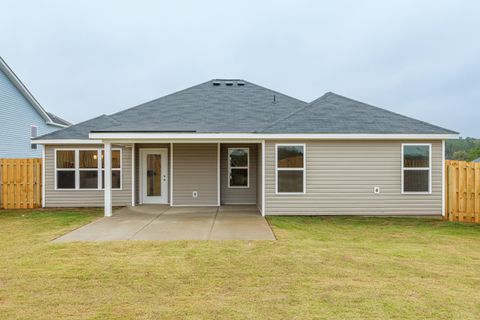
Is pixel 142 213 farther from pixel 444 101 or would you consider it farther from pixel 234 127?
pixel 444 101

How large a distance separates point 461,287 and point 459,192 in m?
6.74

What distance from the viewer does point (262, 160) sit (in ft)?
36.1

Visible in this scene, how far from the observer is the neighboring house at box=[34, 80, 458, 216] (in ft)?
35.4

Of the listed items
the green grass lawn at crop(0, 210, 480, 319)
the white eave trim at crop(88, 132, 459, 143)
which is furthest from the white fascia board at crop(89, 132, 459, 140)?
the green grass lawn at crop(0, 210, 480, 319)

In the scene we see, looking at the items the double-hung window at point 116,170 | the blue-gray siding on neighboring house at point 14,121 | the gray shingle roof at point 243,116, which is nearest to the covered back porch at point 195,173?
the double-hung window at point 116,170

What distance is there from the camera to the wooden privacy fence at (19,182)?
12.8 m

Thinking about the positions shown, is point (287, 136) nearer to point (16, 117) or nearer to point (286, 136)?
point (286, 136)

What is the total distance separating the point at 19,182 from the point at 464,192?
15.2 meters

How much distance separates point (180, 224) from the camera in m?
9.57

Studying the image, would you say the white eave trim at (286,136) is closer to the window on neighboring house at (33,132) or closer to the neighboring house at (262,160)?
the neighboring house at (262,160)

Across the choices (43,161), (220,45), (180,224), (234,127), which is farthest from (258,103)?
(220,45)

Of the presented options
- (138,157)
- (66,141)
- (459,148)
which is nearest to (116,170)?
(138,157)

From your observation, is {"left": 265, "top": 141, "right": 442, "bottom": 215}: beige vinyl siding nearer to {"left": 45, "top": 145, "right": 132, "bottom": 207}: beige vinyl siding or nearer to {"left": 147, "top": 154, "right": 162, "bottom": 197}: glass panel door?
{"left": 147, "top": 154, "right": 162, "bottom": 197}: glass panel door

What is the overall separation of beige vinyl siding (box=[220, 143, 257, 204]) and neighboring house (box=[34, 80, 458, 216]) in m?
0.04
